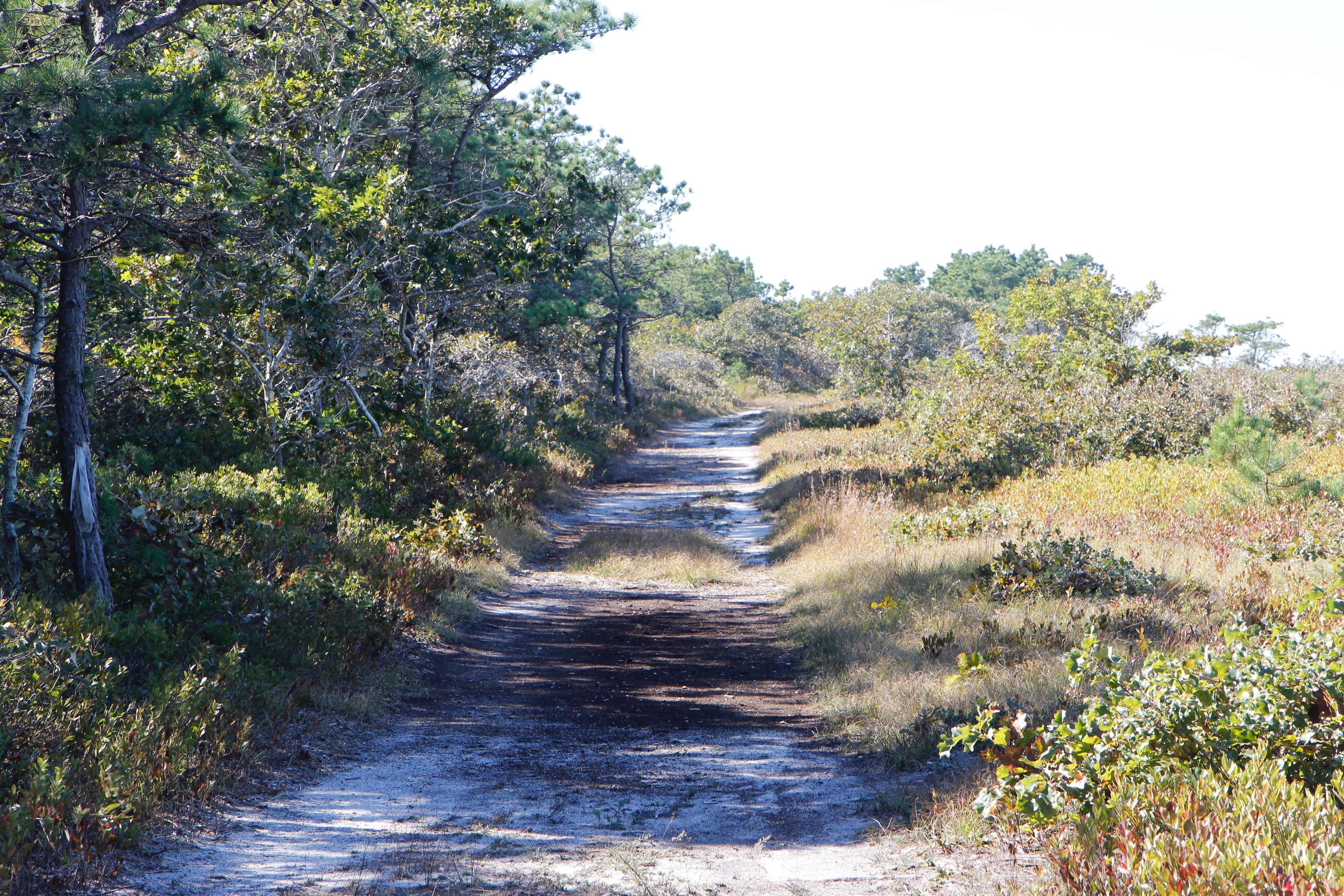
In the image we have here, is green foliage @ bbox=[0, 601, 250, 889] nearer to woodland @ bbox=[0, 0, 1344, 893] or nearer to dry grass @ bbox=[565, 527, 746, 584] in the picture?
woodland @ bbox=[0, 0, 1344, 893]

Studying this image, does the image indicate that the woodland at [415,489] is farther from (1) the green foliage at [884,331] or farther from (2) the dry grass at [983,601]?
(1) the green foliage at [884,331]

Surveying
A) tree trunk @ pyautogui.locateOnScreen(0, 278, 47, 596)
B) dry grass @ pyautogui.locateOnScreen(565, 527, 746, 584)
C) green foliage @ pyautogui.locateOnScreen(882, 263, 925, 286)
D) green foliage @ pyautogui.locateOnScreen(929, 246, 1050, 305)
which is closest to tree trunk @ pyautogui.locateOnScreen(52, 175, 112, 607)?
tree trunk @ pyautogui.locateOnScreen(0, 278, 47, 596)

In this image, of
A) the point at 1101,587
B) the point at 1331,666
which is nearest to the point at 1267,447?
the point at 1101,587

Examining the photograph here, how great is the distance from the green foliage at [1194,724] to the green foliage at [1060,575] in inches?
190

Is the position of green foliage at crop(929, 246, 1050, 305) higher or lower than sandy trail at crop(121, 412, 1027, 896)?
higher

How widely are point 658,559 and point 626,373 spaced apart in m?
30.2

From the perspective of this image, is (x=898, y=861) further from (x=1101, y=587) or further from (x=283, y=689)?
(x=1101, y=587)

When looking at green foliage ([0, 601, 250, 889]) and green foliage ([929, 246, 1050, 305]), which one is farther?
green foliage ([929, 246, 1050, 305])

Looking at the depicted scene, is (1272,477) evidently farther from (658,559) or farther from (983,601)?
(658,559)

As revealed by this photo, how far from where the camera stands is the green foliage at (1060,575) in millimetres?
9078

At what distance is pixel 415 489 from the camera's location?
14406mm

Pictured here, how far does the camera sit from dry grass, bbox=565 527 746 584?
1357 centimetres

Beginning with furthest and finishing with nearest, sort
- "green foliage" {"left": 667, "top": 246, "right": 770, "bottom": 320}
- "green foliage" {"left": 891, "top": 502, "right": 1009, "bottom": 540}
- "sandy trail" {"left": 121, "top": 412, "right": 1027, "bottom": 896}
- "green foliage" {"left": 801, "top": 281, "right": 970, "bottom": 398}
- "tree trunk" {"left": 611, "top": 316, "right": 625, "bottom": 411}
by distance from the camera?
1. "green foliage" {"left": 667, "top": 246, "right": 770, "bottom": 320}
2. "tree trunk" {"left": 611, "top": 316, "right": 625, "bottom": 411}
3. "green foliage" {"left": 801, "top": 281, "right": 970, "bottom": 398}
4. "green foliage" {"left": 891, "top": 502, "right": 1009, "bottom": 540}
5. "sandy trail" {"left": 121, "top": 412, "right": 1027, "bottom": 896}

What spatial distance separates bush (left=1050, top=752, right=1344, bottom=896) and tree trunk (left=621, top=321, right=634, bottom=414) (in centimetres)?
3972
